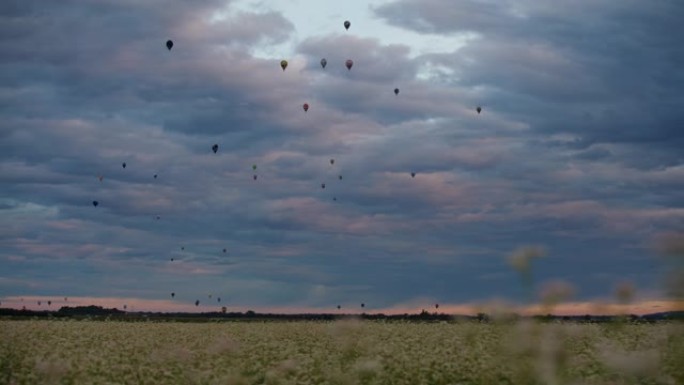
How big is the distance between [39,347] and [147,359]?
271 inches

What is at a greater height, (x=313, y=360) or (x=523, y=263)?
(x=523, y=263)

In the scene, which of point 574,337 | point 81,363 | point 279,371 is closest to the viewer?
point 279,371

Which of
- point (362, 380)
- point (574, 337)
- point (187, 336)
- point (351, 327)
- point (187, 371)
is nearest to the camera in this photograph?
point (351, 327)

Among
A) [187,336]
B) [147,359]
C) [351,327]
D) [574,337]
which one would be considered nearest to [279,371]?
[351,327]

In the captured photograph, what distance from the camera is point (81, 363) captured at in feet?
79.7

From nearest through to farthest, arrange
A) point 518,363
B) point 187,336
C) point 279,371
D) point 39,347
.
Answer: point 518,363, point 279,371, point 39,347, point 187,336

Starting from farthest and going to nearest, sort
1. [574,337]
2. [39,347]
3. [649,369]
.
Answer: [574,337]
[39,347]
[649,369]

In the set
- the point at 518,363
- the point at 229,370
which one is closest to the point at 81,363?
the point at 229,370

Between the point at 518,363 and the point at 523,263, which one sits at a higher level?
the point at 523,263

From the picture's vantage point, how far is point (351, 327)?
511 inches

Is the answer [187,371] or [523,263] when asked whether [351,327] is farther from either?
[187,371]

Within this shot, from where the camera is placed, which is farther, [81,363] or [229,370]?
[81,363]

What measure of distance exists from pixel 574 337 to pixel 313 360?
50.9ft

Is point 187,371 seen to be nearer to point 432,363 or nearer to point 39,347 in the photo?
point 432,363
